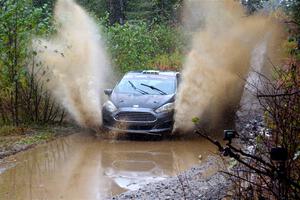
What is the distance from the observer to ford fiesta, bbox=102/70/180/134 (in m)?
14.2

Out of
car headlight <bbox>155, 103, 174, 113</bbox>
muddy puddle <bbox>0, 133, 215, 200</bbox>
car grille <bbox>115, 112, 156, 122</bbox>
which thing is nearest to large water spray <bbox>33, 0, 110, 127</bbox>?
muddy puddle <bbox>0, 133, 215, 200</bbox>

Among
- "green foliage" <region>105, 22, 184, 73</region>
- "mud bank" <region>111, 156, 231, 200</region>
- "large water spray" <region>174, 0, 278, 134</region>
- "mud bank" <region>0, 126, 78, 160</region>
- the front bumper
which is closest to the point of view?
"mud bank" <region>111, 156, 231, 200</region>

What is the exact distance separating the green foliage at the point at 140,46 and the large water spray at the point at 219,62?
536 cm

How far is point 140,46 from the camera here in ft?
80.0

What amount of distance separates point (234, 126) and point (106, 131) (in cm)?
389

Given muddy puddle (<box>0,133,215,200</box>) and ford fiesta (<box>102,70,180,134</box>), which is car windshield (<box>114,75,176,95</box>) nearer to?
ford fiesta (<box>102,70,180,134</box>)

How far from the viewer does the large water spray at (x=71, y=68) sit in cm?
1566

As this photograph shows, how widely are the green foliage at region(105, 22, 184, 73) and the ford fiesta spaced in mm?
6298

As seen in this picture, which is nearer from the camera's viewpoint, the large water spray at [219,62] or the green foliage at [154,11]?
the large water spray at [219,62]

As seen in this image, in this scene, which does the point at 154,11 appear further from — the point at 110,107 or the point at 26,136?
the point at 26,136

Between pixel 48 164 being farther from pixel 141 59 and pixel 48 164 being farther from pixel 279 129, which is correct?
pixel 141 59

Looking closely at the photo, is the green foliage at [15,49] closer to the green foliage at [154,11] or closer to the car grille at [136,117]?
the car grille at [136,117]

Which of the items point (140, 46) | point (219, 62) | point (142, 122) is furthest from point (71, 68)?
point (140, 46)

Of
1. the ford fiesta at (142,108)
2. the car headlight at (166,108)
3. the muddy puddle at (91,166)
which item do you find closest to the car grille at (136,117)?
the ford fiesta at (142,108)
